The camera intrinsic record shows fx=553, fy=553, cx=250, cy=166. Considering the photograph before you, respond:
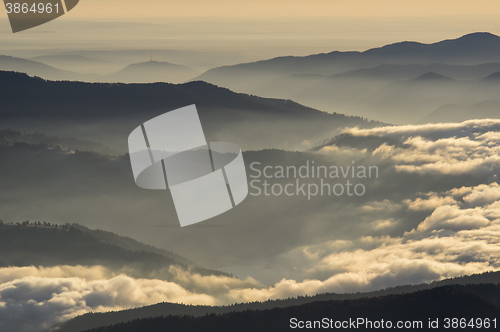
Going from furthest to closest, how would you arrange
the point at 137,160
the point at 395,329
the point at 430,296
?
1. the point at 430,296
2. the point at 395,329
3. the point at 137,160

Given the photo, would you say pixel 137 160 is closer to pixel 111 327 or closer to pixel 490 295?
pixel 111 327

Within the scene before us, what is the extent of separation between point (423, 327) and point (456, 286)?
21.5 m

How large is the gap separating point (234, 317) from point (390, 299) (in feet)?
173

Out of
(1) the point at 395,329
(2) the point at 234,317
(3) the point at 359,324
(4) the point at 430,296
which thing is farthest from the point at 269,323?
(4) the point at 430,296

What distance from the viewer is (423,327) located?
17325 centimetres

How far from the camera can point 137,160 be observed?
74.9m

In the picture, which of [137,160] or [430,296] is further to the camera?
[430,296]

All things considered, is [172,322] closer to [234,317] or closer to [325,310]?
[234,317]

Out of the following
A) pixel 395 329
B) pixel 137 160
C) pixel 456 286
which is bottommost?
pixel 395 329

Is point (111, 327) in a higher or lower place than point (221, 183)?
lower

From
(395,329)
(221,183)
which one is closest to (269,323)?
(395,329)

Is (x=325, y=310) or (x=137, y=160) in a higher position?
(x=137, y=160)

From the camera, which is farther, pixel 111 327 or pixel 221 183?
pixel 111 327

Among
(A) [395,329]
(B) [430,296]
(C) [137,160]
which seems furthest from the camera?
(B) [430,296]
